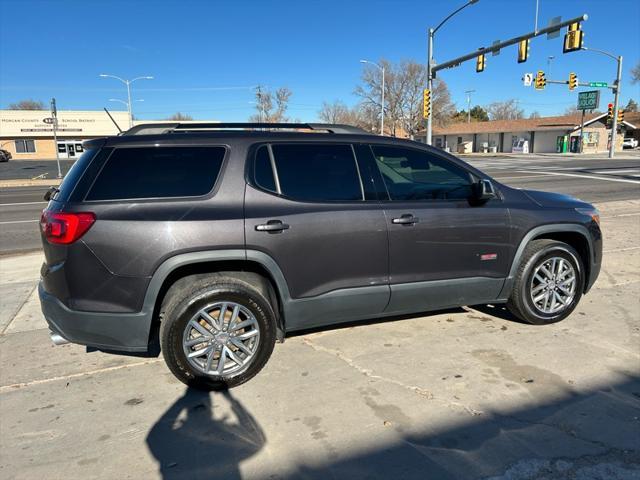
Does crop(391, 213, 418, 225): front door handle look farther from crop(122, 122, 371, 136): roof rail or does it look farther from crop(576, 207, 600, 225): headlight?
crop(576, 207, 600, 225): headlight

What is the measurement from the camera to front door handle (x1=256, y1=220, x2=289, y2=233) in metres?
3.38

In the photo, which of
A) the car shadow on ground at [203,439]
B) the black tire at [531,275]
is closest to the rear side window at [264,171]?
the car shadow on ground at [203,439]

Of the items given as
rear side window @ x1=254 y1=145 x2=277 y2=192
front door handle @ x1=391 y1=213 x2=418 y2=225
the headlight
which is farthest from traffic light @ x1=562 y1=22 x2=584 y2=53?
rear side window @ x1=254 y1=145 x2=277 y2=192

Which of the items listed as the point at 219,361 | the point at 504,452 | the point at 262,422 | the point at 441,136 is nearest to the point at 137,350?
the point at 219,361

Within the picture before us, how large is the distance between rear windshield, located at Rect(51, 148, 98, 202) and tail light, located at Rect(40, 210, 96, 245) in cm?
15

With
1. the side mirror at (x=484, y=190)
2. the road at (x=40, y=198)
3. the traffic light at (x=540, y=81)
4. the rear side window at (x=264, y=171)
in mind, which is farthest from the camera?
the traffic light at (x=540, y=81)

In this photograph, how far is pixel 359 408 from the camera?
3.15 metres

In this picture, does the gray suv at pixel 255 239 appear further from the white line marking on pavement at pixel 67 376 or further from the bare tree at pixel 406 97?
the bare tree at pixel 406 97

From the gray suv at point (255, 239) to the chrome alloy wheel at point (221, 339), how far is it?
0.01 meters

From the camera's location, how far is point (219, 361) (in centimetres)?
344

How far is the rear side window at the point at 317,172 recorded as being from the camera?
3.61 m

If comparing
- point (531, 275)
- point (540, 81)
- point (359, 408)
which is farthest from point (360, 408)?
point (540, 81)

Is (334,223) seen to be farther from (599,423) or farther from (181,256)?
(599,423)

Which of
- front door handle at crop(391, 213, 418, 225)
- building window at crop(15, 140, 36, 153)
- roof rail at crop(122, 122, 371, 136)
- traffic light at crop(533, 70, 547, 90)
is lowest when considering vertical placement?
front door handle at crop(391, 213, 418, 225)
